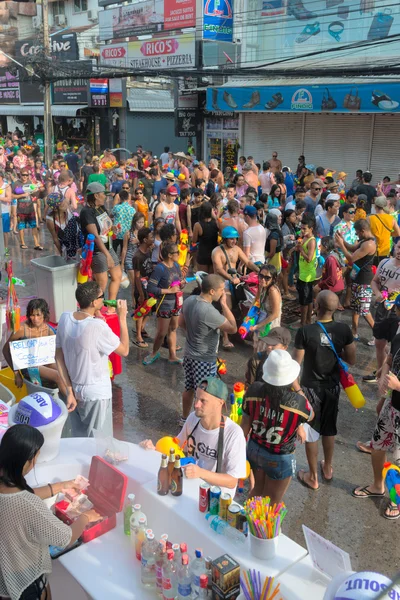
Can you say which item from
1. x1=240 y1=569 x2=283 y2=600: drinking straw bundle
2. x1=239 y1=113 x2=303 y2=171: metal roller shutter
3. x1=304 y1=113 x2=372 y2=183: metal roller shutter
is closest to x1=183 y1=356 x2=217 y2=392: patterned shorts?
x1=240 y1=569 x2=283 y2=600: drinking straw bundle

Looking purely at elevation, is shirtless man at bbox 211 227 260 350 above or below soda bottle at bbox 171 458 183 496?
above

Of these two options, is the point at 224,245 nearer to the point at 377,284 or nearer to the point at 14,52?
the point at 377,284

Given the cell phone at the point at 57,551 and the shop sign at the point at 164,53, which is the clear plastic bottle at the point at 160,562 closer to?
the cell phone at the point at 57,551

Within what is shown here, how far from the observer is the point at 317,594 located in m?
2.60

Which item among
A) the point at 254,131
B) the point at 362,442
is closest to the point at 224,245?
the point at 362,442

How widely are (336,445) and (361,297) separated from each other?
8.60 ft

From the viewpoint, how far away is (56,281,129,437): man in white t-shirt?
440cm

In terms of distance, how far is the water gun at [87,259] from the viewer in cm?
747

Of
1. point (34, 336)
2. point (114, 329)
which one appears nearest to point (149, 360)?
point (114, 329)

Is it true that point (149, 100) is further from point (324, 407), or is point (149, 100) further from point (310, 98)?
point (324, 407)

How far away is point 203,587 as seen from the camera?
2598 millimetres

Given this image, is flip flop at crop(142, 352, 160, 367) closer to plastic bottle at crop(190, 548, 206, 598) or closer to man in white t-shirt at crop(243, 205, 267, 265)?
man in white t-shirt at crop(243, 205, 267, 265)

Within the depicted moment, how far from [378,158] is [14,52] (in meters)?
30.3

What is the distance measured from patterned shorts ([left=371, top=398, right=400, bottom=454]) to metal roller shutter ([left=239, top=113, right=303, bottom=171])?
58.0 ft
